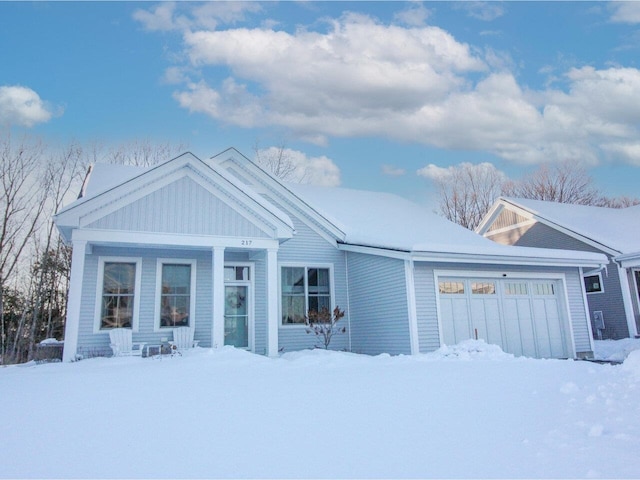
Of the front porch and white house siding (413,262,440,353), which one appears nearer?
the front porch

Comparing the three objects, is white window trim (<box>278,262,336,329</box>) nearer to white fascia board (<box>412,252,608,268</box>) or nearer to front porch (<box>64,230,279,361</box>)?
front porch (<box>64,230,279,361</box>)

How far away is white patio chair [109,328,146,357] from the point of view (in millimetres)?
10414

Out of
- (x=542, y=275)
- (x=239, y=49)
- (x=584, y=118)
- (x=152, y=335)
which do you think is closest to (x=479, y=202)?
(x=584, y=118)

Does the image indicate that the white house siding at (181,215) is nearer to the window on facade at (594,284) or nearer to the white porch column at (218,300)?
the white porch column at (218,300)

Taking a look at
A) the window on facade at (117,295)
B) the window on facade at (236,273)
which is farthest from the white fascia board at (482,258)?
the window on facade at (117,295)

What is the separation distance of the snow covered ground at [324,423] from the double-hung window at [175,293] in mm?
3969

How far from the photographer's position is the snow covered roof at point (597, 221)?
705 inches

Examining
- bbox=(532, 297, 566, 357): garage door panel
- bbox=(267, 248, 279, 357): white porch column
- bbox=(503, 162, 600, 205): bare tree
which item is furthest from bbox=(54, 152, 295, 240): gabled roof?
bbox=(503, 162, 600, 205): bare tree

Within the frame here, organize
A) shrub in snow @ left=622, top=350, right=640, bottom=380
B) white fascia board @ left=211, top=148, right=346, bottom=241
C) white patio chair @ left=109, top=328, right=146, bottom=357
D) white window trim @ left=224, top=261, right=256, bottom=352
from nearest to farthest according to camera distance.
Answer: shrub in snow @ left=622, top=350, right=640, bottom=380 → white patio chair @ left=109, top=328, right=146, bottom=357 → white window trim @ left=224, top=261, right=256, bottom=352 → white fascia board @ left=211, top=148, right=346, bottom=241

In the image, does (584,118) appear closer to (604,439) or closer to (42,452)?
(604,439)

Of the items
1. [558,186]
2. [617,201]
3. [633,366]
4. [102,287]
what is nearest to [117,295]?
[102,287]

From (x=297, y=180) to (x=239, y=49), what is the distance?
40.2 ft

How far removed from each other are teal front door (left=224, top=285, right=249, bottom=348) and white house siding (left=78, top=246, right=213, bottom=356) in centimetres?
68

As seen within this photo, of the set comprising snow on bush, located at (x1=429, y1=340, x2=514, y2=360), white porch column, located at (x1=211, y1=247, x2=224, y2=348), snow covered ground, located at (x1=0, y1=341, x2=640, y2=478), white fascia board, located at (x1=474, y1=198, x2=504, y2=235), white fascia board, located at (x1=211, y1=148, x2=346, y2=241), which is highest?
white fascia board, located at (x1=474, y1=198, x2=504, y2=235)
